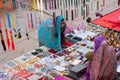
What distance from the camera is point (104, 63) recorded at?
6.83 ft

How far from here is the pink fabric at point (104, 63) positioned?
2061 millimetres

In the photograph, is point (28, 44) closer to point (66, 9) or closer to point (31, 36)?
point (31, 36)

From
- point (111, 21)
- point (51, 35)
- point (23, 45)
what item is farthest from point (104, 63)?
point (23, 45)

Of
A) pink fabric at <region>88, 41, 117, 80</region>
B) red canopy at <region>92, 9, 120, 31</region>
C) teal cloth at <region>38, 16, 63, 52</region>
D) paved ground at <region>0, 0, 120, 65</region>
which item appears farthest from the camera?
paved ground at <region>0, 0, 120, 65</region>

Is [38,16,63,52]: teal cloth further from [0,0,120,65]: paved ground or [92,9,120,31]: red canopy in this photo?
[0,0,120,65]: paved ground

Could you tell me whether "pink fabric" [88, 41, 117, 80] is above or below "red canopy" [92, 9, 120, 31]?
below

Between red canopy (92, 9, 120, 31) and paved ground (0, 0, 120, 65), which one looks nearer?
red canopy (92, 9, 120, 31)

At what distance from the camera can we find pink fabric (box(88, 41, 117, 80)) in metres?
2.06

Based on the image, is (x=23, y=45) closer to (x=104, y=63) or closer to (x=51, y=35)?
(x=51, y=35)

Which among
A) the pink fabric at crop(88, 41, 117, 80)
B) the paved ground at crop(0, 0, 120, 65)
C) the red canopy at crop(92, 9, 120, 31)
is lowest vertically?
the paved ground at crop(0, 0, 120, 65)

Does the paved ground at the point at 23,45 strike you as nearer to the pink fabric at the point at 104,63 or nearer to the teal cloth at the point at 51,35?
the teal cloth at the point at 51,35

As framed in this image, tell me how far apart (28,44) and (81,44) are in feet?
4.10

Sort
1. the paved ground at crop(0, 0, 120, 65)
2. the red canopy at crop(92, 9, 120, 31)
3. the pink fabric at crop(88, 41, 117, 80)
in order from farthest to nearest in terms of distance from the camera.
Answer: the paved ground at crop(0, 0, 120, 65)
the red canopy at crop(92, 9, 120, 31)
the pink fabric at crop(88, 41, 117, 80)

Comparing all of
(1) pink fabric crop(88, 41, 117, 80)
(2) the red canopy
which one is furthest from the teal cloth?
(1) pink fabric crop(88, 41, 117, 80)
